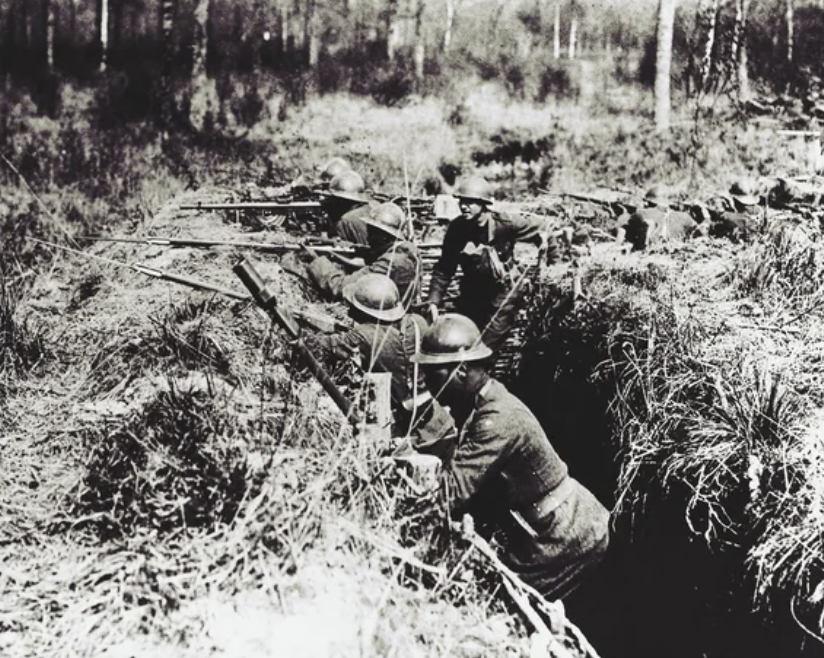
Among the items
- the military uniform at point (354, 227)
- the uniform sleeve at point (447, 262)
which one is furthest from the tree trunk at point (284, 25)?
the military uniform at point (354, 227)

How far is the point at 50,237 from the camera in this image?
10703mm

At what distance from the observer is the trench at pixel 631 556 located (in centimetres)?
475

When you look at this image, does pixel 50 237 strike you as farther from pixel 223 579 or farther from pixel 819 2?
pixel 819 2

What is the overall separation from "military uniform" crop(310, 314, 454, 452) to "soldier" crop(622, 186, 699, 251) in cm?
428

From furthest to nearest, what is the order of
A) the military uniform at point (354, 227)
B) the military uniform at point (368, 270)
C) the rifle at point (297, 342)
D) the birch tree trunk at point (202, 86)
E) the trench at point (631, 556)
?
the birch tree trunk at point (202, 86), the military uniform at point (354, 227), the military uniform at point (368, 270), the trench at point (631, 556), the rifle at point (297, 342)

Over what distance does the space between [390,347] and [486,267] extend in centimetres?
252

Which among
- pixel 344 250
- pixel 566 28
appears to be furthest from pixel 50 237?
pixel 566 28

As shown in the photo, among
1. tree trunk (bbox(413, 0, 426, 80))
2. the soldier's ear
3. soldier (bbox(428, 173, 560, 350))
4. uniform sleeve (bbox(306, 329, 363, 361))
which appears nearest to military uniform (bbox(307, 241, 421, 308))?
soldier (bbox(428, 173, 560, 350))

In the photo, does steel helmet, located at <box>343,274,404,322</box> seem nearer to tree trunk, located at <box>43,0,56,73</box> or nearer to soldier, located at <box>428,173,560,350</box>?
soldier, located at <box>428,173,560,350</box>

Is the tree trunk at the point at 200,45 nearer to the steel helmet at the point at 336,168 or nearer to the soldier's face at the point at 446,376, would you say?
the steel helmet at the point at 336,168

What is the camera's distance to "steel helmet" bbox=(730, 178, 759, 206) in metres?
10.3

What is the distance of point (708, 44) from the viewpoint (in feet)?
67.4

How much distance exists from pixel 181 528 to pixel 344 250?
4549 millimetres

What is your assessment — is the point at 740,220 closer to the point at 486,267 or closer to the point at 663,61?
the point at 486,267
